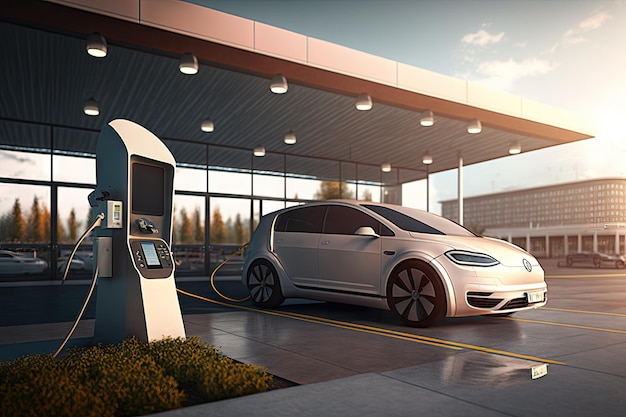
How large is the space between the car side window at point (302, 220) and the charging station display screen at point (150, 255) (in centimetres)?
352

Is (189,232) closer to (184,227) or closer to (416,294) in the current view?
(184,227)

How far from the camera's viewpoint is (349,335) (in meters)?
6.55

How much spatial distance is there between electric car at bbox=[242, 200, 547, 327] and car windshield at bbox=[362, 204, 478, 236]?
16 mm

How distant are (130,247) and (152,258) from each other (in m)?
0.25

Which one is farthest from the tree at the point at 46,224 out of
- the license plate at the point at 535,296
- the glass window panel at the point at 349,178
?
the license plate at the point at 535,296

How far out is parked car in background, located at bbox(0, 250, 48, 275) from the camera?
15.6 metres

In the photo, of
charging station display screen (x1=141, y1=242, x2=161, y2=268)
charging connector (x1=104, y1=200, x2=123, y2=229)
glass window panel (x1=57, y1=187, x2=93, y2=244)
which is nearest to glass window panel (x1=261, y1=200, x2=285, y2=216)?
glass window panel (x1=57, y1=187, x2=93, y2=244)

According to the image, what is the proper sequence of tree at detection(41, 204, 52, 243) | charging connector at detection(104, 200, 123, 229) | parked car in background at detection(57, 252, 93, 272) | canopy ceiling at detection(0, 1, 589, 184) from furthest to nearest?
parked car in background at detection(57, 252, 93, 272)
tree at detection(41, 204, 52, 243)
canopy ceiling at detection(0, 1, 589, 184)
charging connector at detection(104, 200, 123, 229)

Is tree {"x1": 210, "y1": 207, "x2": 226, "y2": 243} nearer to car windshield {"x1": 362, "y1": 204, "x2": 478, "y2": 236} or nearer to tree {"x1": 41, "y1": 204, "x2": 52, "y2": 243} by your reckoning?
tree {"x1": 41, "y1": 204, "x2": 52, "y2": 243}

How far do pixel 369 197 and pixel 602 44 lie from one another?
18455 millimetres

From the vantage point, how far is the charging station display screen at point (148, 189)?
5.64 metres

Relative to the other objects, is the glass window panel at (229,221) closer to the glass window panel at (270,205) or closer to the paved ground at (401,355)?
the glass window panel at (270,205)

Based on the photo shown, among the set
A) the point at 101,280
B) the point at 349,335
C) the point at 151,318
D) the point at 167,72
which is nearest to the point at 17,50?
the point at 167,72

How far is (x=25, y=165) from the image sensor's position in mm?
16156
